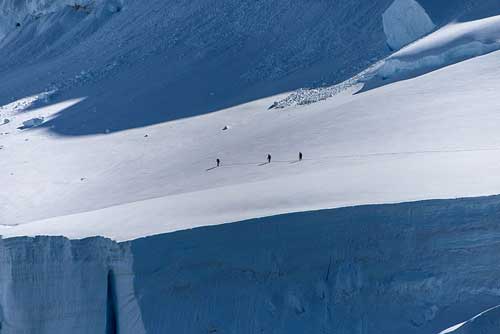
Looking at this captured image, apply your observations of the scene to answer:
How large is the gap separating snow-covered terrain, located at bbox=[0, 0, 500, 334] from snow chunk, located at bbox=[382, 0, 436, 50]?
6 centimetres

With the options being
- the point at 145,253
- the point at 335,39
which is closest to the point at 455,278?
the point at 145,253

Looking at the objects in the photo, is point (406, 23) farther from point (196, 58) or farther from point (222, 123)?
point (196, 58)

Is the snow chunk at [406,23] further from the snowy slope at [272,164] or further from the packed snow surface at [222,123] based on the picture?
the snowy slope at [272,164]

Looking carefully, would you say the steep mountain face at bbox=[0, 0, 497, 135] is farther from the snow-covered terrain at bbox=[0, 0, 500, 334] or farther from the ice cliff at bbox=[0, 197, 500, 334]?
the ice cliff at bbox=[0, 197, 500, 334]

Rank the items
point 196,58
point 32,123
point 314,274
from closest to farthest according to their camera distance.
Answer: point 314,274 → point 32,123 → point 196,58

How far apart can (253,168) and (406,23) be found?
862cm

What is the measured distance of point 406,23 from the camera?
30375 millimetres

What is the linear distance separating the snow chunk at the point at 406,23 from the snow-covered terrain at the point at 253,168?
0.19 feet

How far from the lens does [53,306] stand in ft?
61.1

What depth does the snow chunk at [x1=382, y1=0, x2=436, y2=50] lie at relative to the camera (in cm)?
3027

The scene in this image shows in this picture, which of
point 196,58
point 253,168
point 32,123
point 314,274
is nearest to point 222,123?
point 196,58

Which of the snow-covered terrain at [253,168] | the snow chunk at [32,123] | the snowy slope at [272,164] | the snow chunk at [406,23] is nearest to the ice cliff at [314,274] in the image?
the snow-covered terrain at [253,168]

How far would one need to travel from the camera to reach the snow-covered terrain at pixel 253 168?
56.1 ft

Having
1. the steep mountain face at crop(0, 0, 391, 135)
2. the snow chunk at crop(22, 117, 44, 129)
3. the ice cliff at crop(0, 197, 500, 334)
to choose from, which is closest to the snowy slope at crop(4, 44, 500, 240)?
the ice cliff at crop(0, 197, 500, 334)
